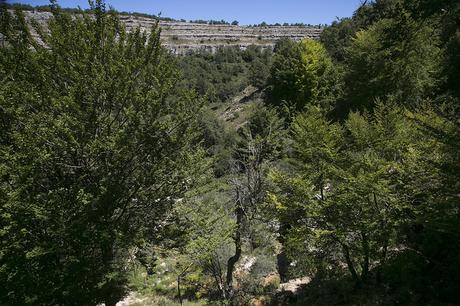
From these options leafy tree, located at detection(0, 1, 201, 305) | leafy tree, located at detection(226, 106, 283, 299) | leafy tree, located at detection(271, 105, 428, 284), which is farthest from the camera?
leafy tree, located at detection(226, 106, 283, 299)

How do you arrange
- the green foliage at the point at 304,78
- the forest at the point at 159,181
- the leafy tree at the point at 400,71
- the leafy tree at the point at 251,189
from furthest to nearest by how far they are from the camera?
1. the green foliage at the point at 304,78
2. the leafy tree at the point at 400,71
3. the leafy tree at the point at 251,189
4. the forest at the point at 159,181

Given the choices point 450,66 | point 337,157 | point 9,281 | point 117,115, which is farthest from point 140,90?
point 450,66

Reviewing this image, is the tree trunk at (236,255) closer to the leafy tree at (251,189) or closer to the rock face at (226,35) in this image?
the leafy tree at (251,189)

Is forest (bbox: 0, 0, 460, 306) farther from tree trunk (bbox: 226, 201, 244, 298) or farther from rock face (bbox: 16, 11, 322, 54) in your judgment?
rock face (bbox: 16, 11, 322, 54)

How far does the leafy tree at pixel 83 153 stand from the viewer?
7207 mm

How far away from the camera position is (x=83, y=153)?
26.7ft

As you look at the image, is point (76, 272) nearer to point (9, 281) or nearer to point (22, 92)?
point (9, 281)

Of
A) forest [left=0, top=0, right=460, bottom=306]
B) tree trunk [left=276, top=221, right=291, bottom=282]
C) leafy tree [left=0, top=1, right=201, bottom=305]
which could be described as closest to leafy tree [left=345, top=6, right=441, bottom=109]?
tree trunk [left=276, top=221, right=291, bottom=282]

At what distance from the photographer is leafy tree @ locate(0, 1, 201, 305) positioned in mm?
7207

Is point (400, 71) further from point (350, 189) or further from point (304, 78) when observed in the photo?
point (350, 189)

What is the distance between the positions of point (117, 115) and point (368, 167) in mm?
7326

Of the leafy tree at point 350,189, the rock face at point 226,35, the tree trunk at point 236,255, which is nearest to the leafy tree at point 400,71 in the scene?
the leafy tree at point 350,189

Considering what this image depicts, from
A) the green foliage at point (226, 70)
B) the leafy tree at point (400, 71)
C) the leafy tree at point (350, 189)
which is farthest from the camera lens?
the green foliage at point (226, 70)

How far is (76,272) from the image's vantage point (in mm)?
7383
